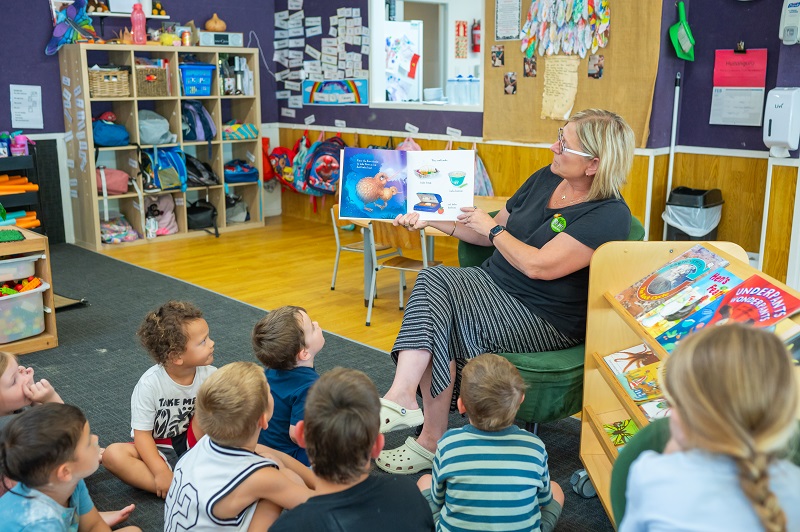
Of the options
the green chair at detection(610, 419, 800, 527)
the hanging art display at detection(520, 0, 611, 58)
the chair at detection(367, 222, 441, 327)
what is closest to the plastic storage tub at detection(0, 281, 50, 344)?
the chair at detection(367, 222, 441, 327)

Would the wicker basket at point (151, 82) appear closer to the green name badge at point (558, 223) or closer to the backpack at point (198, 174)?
the backpack at point (198, 174)

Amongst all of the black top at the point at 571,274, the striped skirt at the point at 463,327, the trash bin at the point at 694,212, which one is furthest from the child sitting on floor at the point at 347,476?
the trash bin at the point at 694,212

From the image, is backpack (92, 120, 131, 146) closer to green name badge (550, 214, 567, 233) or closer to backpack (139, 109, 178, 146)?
backpack (139, 109, 178, 146)

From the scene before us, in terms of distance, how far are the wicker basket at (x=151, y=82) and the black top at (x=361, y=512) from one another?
565 cm

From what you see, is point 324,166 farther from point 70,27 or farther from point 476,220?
point 476,220

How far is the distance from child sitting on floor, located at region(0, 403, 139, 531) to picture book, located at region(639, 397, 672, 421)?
1.37m

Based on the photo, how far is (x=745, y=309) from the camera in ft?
6.07

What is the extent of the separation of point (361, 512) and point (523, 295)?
136cm

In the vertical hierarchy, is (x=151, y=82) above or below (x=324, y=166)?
above

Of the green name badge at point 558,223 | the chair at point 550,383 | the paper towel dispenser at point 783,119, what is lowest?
the chair at point 550,383

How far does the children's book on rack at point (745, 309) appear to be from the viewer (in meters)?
1.75

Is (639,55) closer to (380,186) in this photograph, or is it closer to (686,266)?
(380,186)

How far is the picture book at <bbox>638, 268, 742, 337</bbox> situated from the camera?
2.01 metres

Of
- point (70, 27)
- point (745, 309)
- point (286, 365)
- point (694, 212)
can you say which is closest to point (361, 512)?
point (286, 365)
